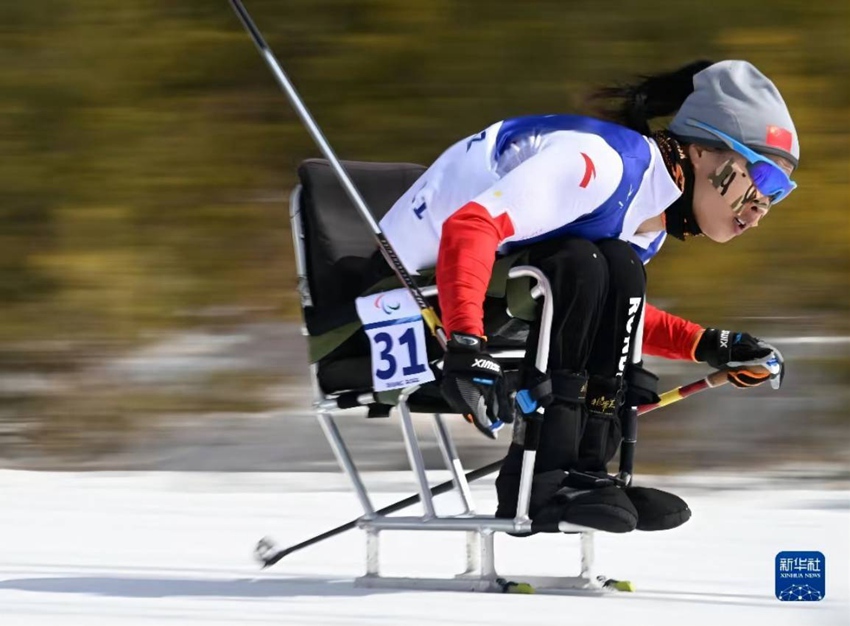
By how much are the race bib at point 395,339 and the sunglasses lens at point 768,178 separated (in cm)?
69

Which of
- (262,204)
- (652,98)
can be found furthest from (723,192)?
(262,204)

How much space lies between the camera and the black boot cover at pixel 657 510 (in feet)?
8.97

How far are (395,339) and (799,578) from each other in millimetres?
894

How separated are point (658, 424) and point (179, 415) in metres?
1.75

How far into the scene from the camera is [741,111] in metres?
2.81

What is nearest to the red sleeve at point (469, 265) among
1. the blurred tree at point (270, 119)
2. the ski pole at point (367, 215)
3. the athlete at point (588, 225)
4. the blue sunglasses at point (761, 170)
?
the athlete at point (588, 225)

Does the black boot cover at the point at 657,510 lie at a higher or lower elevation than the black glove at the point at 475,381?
lower

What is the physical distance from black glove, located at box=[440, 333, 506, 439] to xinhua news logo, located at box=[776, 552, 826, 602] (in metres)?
0.66

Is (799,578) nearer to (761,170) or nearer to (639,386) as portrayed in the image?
(639,386)

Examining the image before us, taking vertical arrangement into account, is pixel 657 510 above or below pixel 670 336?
below

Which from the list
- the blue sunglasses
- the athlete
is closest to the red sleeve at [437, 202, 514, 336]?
the athlete

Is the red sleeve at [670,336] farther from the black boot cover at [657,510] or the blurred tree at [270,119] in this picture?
the blurred tree at [270,119]

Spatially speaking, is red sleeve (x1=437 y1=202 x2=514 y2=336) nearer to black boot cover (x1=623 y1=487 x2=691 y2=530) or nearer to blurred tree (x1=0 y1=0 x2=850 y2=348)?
black boot cover (x1=623 y1=487 x2=691 y2=530)

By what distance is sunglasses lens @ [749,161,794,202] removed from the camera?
2820mm
